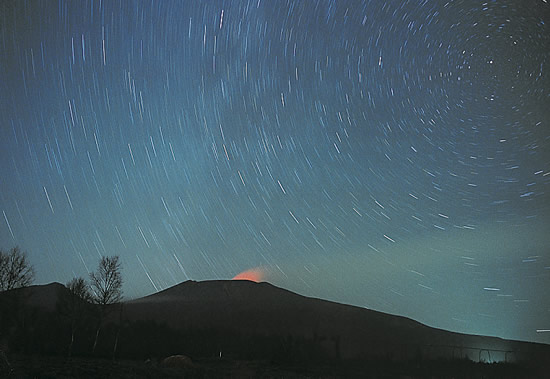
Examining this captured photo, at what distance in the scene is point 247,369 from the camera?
4141 centimetres

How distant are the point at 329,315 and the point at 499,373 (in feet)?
163

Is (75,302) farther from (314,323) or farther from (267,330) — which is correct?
(314,323)

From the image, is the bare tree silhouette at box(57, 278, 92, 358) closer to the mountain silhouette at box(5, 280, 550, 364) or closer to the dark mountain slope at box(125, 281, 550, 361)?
the mountain silhouette at box(5, 280, 550, 364)

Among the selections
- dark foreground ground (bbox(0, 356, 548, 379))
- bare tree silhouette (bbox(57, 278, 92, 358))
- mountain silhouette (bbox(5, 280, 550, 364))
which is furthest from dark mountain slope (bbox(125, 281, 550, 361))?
bare tree silhouette (bbox(57, 278, 92, 358))

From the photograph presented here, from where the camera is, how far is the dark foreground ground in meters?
27.1

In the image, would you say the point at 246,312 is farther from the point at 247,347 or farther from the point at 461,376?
the point at 461,376

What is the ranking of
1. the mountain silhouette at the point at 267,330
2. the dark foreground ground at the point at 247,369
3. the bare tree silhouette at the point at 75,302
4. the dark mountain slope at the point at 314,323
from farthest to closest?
the dark mountain slope at the point at 314,323, the mountain silhouette at the point at 267,330, the bare tree silhouette at the point at 75,302, the dark foreground ground at the point at 247,369

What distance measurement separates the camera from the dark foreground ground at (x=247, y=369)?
27141mm

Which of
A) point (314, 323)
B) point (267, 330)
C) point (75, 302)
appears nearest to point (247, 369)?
point (75, 302)

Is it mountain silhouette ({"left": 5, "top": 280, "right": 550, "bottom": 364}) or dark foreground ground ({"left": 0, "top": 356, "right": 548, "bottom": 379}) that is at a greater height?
mountain silhouette ({"left": 5, "top": 280, "right": 550, "bottom": 364})

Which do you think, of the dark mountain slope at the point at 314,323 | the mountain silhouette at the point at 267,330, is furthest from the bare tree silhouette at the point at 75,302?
the dark mountain slope at the point at 314,323

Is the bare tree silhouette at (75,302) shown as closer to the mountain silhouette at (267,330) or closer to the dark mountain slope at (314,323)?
the mountain silhouette at (267,330)

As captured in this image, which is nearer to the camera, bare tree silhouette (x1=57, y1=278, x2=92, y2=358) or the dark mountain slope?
bare tree silhouette (x1=57, y1=278, x2=92, y2=358)

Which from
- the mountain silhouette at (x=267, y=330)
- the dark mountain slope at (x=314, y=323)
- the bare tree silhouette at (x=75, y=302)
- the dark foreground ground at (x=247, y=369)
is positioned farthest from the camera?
the dark mountain slope at (x=314, y=323)
